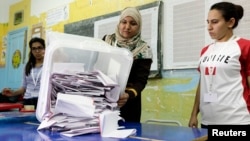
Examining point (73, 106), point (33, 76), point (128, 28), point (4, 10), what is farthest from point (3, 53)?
point (73, 106)

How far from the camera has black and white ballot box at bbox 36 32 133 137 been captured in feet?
3.06

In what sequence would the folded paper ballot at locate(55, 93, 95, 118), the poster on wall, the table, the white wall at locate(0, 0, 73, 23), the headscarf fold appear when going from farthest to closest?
the poster on wall
the white wall at locate(0, 0, 73, 23)
the headscarf fold
the folded paper ballot at locate(55, 93, 95, 118)
the table

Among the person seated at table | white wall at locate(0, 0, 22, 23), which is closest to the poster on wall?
white wall at locate(0, 0, 22, 23)

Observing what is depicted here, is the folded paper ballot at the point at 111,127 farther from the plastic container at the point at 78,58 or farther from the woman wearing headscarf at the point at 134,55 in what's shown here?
the woman wearing headscarf at the point at 134,55

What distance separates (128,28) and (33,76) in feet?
3.99

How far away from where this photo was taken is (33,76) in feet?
8.00

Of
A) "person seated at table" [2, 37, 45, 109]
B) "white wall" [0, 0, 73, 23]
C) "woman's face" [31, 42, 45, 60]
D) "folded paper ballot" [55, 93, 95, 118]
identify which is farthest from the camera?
"white wall" [0, 0, 73, 23]

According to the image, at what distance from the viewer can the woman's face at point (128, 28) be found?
5.14ft

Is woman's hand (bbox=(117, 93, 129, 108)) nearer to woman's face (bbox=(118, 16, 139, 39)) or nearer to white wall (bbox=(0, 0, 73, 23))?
woman's face (bbox=(118, 16, 139, 39))

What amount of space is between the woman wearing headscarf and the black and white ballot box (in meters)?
0.23

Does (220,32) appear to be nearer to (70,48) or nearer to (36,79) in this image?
(70,48)

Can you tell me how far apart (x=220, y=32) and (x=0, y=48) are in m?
3.59

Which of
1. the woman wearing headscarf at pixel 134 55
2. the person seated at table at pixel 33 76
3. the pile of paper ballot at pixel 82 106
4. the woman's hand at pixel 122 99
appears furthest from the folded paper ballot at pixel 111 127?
the person seated at table at pixel 33 76

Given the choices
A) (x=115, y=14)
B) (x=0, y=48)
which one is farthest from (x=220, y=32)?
(x=0, y=48)
